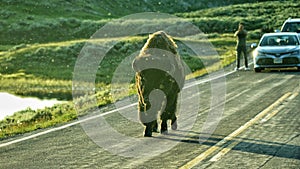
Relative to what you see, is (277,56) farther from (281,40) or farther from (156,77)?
(156,77)

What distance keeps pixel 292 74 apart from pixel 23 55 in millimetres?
27783

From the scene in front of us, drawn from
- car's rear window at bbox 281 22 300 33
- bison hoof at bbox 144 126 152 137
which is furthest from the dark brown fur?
car's rear window at bbox 281 22 300 33

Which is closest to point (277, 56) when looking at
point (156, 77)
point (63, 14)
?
point (156, 77)

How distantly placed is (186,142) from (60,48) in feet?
131

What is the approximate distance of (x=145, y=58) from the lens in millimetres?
11102

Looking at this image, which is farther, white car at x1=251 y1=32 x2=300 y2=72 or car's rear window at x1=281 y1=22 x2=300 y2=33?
car's rear window at x1=281 y1=22 x2=300 y2=33

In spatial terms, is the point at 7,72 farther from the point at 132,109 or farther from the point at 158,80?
the point at 158,80

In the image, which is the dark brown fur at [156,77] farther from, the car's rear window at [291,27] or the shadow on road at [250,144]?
the car's rear window at [291,27]

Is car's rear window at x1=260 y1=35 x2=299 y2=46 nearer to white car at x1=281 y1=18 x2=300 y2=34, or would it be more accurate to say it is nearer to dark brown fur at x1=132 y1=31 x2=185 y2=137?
white car at x1=281 y1=18 x2=300 y2=34

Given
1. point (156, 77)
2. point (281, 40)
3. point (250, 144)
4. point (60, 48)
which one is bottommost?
point (250, 144)

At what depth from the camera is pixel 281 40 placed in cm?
2741

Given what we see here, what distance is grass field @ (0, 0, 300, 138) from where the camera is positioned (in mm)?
18567

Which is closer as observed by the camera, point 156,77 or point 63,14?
point 156,77

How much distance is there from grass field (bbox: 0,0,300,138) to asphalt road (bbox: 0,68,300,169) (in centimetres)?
177
